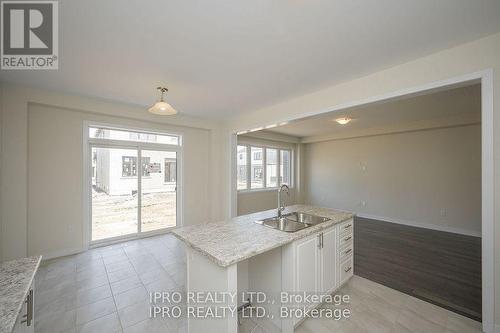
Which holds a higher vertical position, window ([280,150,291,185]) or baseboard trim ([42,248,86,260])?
window ([280,150,291,185])

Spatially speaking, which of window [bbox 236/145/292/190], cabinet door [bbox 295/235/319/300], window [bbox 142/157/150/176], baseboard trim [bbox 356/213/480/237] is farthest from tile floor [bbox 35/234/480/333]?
baseboard trim [bbox 356/213/480/237]

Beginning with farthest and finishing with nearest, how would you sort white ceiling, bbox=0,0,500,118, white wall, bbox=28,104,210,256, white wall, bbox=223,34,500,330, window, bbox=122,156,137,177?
1. window, bbox=122,156,137,177
2. white wall, bbox=28,104,210,256
3. white wall, bbox=223,34,500,330
4. white ceiling, bbox=0,0,500,118

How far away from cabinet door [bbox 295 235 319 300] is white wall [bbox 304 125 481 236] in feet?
15.2

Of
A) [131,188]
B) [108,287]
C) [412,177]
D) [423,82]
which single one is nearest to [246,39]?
[423,82]

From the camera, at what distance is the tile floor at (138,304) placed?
1826 mm

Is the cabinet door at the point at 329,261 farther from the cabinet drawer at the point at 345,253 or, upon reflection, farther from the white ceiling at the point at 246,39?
the white ceiling at the point at 246,39

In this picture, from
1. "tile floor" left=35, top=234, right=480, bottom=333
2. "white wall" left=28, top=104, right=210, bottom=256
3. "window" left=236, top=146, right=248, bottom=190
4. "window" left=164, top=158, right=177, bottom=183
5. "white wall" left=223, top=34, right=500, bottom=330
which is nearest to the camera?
"white wall" left=223, top=34, right=500, bottom=330

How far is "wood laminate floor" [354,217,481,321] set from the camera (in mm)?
2252

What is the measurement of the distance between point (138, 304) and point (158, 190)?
8.50 feet

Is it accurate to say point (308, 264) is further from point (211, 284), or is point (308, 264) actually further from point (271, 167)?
point (271, 167)

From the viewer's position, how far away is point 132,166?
4.07 m

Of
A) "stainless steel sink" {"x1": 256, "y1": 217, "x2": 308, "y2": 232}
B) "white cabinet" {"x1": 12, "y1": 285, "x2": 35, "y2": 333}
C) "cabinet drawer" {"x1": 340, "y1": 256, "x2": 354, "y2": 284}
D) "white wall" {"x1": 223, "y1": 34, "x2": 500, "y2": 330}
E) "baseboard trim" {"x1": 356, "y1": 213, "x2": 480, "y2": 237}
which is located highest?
Answer: "white wall" {"x1": 223, "y1": 34, "x2": 500, "y2": 330}

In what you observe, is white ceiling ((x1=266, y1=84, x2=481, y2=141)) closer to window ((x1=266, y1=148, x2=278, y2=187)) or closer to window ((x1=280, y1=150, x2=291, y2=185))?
window ((x1=266, y1=148, x2=278, y2=187))

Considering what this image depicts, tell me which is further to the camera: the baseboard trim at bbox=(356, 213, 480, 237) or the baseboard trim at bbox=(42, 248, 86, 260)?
the baseboard trim at bbox=(356, 213, 480, 237)
